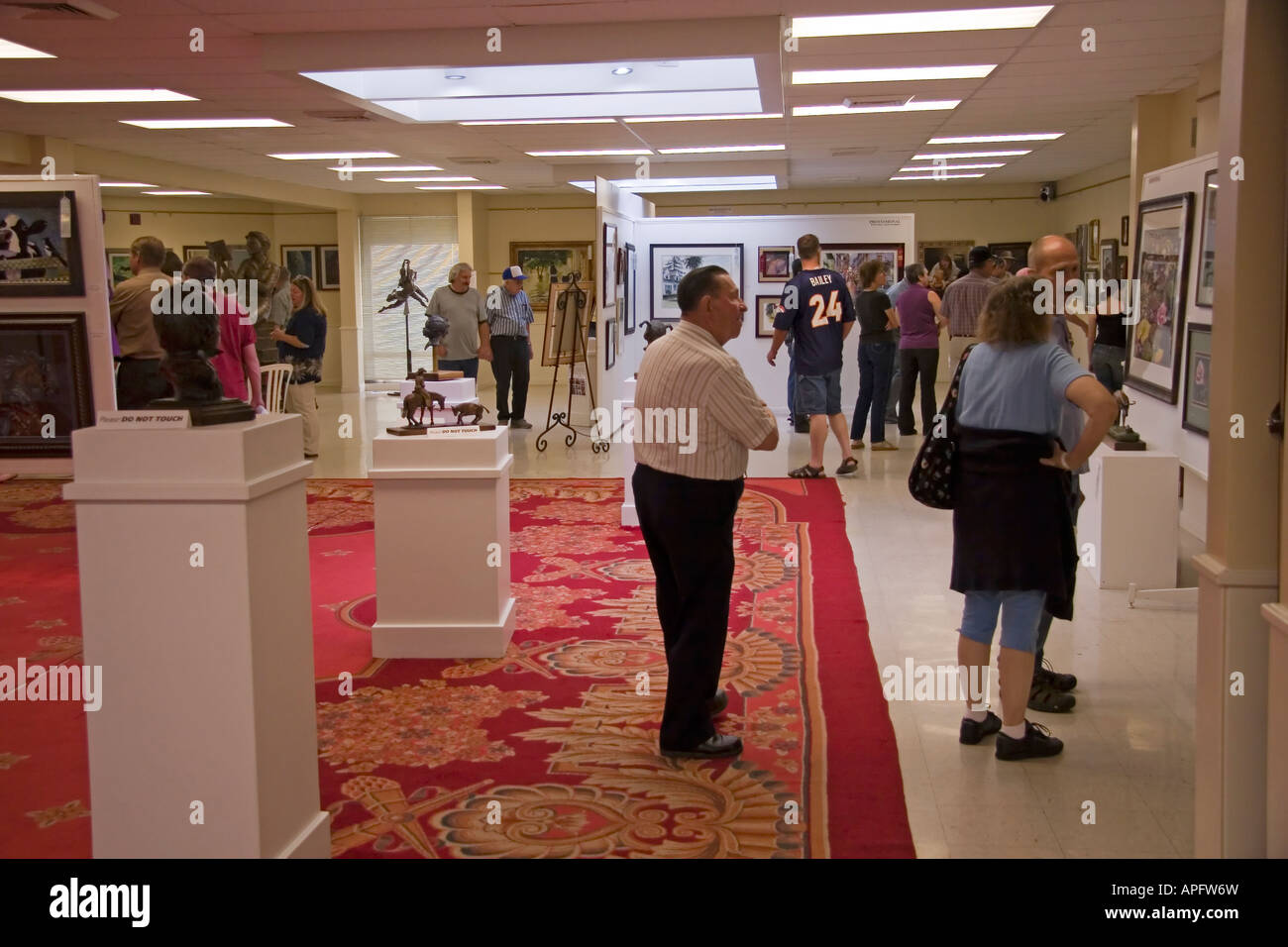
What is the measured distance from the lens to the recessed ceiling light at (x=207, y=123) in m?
11.0

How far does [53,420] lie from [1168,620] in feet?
27.4

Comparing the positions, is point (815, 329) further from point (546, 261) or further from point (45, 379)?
point (546, 261)

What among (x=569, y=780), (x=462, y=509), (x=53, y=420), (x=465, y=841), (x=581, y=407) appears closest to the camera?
(x=465, y=841)

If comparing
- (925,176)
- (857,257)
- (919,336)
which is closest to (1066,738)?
(919,336)

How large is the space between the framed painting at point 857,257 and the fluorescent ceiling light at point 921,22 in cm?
730

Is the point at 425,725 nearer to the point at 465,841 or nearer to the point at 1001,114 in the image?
the point at 465,841

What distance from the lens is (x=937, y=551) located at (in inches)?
301

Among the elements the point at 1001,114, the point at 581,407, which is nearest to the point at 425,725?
the point at 1001,114

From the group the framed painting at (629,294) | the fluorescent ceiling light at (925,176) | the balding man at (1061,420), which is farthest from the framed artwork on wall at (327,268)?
the balding man at (1061,420)

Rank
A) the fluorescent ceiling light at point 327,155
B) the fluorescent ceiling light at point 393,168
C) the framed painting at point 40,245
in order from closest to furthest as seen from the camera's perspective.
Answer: the framed painting at point 40,245, the fluorescent ceiling light at point 327,155, the fluorescent ceiling light at point 393,168

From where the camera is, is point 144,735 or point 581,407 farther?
point 581,407

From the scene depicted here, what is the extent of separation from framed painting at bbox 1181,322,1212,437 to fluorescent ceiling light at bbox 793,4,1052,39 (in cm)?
233

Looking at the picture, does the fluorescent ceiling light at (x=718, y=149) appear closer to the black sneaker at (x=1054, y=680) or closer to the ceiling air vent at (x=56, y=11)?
the ceiling air vent at (x=56, y=11)

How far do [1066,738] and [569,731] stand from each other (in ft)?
6.17
